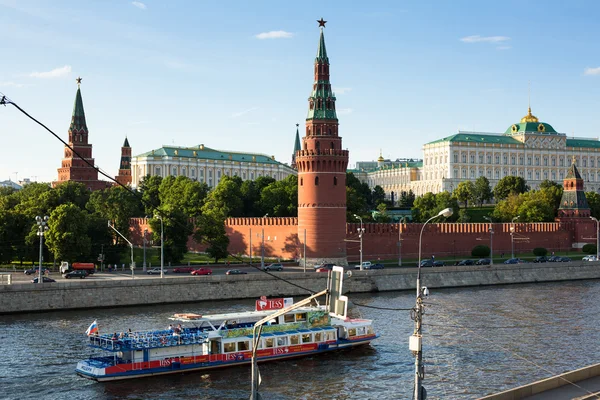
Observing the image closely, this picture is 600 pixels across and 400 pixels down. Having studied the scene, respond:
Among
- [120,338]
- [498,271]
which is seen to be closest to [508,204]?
[498,271]

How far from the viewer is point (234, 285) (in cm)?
6366

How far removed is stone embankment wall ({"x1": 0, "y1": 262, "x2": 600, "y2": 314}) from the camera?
55.5 metres

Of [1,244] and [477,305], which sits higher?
→ [1,244]

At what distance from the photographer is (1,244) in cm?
7281

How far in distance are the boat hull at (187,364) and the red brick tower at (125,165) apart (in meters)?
128

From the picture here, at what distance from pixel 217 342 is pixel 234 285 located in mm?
22400

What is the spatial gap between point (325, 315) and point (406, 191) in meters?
148

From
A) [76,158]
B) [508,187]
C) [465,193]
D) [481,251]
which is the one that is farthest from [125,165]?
[481,251]

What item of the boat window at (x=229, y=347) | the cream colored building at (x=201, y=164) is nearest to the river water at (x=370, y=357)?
the boat window at (x=229, y=347)

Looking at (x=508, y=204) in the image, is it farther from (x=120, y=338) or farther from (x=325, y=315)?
(x=120, y=338)

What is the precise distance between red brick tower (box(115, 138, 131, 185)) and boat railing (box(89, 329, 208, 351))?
12941cm

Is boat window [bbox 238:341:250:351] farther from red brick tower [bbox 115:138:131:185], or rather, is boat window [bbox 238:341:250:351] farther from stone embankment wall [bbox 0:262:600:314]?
red brick tower [bbox 115:138:131:185]

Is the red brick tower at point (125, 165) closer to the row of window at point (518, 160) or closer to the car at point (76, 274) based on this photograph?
the row of window at point (518, 160)

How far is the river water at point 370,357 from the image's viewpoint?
35.9 metres
